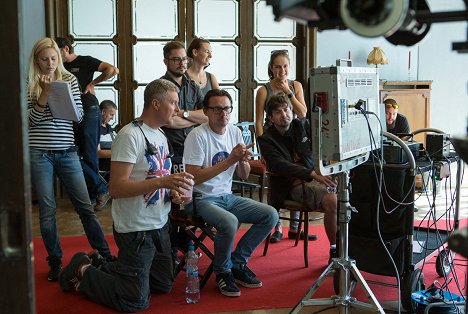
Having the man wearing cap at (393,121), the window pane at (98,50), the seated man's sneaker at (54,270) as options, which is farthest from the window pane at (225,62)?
the seated man's sneaker at (54,270)

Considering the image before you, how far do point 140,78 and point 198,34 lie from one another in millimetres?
797

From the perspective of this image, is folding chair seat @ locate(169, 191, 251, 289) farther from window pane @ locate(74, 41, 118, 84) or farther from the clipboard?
window pane @ locate(74, 41, 118, 84)

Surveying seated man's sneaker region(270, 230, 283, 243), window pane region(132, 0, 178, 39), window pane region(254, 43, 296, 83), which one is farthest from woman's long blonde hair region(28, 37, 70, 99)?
window pane region(254, 43, 296, 83)

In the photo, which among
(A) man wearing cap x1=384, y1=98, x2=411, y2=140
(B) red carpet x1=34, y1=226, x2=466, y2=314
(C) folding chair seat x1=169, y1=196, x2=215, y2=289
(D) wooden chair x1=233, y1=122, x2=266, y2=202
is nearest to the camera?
(B) red carpet x1=34, y1=226, x2=466, y2=314

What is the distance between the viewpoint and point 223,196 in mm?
3561

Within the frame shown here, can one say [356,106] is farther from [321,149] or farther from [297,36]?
[297,36]

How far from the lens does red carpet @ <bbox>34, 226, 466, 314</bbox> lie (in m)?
3.20

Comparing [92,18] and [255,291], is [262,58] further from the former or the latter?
[255,291]

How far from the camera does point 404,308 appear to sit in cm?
313

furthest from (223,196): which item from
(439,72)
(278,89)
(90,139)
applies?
(439,72)

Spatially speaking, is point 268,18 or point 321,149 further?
point 268,18

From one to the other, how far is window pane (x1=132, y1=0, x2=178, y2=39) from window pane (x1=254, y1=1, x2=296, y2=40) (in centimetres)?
92

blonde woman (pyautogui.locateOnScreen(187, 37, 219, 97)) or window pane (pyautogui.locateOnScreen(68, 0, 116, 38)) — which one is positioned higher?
window pane (pyautogui.locateOnScreen(68, 0, 116, 38))

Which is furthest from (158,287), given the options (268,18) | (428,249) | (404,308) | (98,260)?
(268,18)
